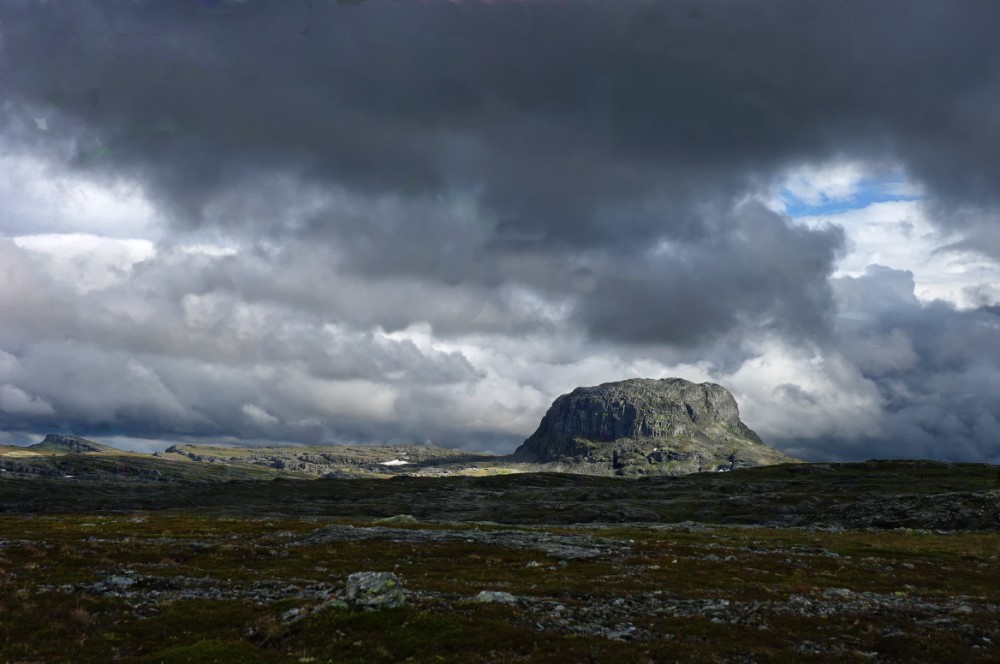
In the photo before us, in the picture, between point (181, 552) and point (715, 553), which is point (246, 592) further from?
point (715, 553)

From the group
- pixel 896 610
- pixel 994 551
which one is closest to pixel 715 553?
pixel 896 610

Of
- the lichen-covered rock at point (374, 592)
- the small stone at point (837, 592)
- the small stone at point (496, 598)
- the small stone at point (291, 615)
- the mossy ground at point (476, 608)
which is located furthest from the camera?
the small stone at point (837, 592)

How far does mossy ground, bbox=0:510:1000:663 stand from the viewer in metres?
27.2

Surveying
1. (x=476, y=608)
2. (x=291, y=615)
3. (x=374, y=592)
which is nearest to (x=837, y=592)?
(x=476, y=608)

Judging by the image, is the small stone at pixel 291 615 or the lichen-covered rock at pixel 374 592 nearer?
the small stone at pixel 291 615

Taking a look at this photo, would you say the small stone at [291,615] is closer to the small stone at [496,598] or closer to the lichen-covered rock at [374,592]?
the lichen-covered rock at [374,592]

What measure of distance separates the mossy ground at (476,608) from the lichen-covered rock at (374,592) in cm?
88

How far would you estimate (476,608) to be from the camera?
108 ft

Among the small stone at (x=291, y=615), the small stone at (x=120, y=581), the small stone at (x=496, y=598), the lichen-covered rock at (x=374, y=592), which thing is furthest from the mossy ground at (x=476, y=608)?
the lichen-covered rock at (x=374, y=592)

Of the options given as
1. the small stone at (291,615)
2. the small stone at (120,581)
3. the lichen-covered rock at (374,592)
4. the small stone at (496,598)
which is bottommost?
the small stone at (120,581)

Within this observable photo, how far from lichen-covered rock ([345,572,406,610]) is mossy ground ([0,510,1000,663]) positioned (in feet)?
2.87

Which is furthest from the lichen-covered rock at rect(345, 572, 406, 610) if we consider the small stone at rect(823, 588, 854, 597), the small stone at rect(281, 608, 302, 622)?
the small stone at rect(823, 588, 854, 597)

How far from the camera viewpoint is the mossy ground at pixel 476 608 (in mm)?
27156

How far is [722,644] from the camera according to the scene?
94.8 feet
